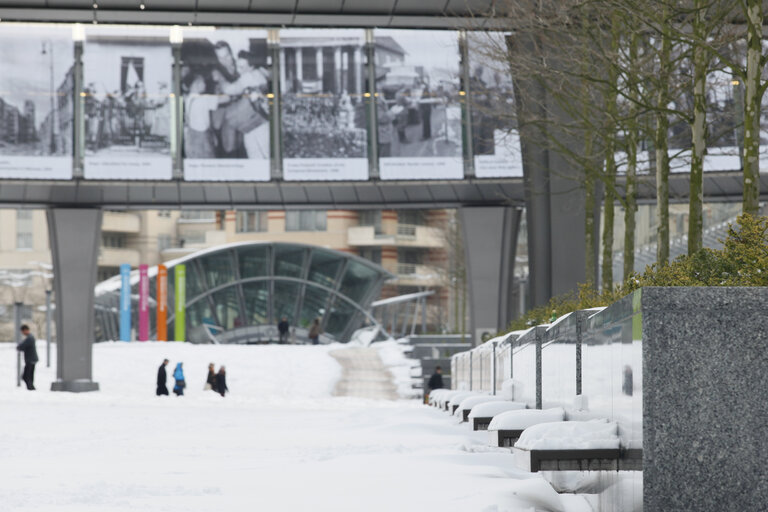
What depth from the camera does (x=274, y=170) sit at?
28172mm

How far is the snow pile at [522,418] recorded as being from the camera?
275 inches

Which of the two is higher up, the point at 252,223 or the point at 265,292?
the point at 252,223

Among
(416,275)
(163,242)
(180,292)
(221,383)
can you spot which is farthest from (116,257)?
(221,383)

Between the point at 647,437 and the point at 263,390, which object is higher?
the point at 647,437

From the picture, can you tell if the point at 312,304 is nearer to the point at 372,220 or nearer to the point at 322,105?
the point at 372,220

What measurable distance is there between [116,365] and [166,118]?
14072 mm

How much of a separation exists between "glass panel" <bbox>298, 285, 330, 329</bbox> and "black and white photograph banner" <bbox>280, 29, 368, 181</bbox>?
32.0 m

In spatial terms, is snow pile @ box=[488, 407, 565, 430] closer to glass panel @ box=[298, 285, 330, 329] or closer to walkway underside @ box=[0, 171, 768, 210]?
walkway underside @ box=[0, 171, 768, 210]

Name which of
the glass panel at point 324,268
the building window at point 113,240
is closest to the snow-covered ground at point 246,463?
the glass panel at point 324,268

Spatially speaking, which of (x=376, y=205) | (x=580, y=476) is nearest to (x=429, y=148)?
(x=376, y=205)

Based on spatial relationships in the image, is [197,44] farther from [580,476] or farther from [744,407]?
[744,407]

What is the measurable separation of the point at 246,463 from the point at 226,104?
64.5 ft

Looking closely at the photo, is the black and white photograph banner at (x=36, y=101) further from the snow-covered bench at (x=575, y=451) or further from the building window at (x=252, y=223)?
the building window at (x=252, y=223)

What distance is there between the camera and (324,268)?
6072cm
